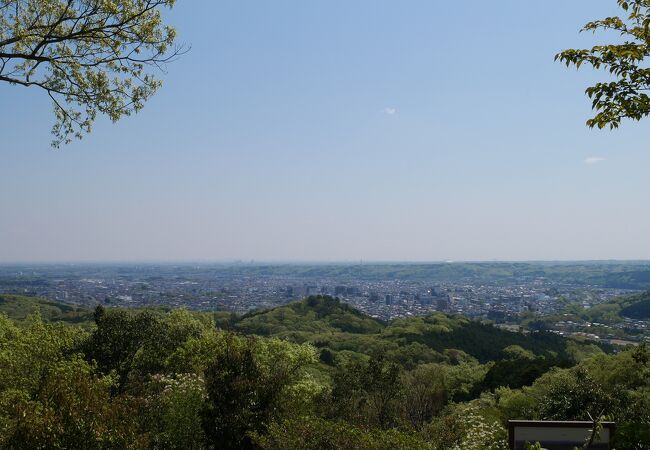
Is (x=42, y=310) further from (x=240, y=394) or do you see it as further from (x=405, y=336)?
(x=240, y=394)

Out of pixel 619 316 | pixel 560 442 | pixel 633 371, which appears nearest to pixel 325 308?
pixel 619 316

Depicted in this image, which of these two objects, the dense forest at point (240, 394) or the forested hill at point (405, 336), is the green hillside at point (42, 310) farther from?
the dense forest at point (240, 394)

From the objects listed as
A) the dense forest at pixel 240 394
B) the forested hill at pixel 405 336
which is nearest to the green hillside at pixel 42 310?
the forested hill at pixel 405 336

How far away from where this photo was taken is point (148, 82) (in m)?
11.0

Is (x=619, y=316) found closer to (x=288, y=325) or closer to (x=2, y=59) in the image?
(x=288, y=325)

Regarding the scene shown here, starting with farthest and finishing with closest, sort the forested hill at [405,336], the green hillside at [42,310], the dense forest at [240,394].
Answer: the green hillside at [42,310] → the forested hill at [405,336] → the dense forest at [240,394]

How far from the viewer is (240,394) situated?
1620 centimetres

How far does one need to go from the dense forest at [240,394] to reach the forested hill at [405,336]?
3151 cm

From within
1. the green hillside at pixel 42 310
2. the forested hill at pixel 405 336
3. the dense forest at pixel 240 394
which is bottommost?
the forested hill at pixel 405 336

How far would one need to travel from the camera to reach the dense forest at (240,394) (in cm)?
1243

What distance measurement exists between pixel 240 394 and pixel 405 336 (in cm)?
9333

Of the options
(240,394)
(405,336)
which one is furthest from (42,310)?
(240,394)

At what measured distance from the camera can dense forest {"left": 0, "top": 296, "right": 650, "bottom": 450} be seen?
12.4 m

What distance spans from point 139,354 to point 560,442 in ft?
88.3
